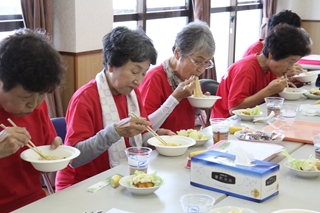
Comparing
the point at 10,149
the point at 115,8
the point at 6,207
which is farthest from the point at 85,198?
the point at 115,8

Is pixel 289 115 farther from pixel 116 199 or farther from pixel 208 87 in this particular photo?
pixel 116 199

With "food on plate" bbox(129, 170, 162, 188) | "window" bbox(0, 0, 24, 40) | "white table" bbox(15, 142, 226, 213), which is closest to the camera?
"white table" bbox(15, 142, 226, 213)

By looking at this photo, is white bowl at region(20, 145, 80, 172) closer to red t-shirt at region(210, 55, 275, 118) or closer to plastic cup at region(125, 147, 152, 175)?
plastic cup at region(125, 147, 152, 175)

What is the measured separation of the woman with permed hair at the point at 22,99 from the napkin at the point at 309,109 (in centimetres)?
170

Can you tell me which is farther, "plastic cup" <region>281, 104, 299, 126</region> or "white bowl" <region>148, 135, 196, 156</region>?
"plastic cup" <region>281, 104, 299, 126</region>

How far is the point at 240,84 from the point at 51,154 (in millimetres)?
1658

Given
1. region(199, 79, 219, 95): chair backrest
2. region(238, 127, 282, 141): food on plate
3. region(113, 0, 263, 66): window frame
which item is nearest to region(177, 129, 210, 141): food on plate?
region(238, 127, 282, 141): food on plate

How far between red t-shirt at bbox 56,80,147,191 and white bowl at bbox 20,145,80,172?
175 mm

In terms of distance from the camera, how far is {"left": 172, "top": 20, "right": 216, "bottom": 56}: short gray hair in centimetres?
280

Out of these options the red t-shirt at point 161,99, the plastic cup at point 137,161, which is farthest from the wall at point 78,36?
the plastic cup at point 137,161

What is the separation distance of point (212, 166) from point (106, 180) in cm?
42

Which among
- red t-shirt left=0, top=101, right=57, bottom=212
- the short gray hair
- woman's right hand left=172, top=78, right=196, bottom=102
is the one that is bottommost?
red t-shirt left=0, top=101, right=57, bottom=212

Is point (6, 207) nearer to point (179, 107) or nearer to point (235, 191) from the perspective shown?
point (235, 191)

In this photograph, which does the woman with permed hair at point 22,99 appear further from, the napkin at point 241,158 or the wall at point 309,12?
the wall at point 309,12
